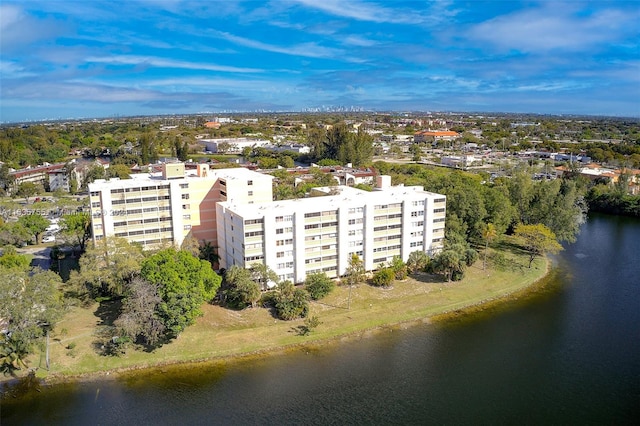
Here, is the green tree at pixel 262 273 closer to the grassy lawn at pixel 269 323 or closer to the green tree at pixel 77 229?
the grassy lawn at pixel 269 323

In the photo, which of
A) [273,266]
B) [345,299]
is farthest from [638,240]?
[273,266]

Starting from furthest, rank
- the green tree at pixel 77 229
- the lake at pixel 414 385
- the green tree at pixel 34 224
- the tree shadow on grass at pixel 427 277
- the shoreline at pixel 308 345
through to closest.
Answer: the green tree at pixel 34 224 < the green tree at pixel 77 229 < the tree shadow on grass at pixel 427 277 < the shoreline at pixel 308 345 < the lake at pixel 414 385

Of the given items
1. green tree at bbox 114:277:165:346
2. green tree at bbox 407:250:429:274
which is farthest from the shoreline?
green tree at bbox 407:250:429:274

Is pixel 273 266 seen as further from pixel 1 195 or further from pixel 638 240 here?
pixel 1 195

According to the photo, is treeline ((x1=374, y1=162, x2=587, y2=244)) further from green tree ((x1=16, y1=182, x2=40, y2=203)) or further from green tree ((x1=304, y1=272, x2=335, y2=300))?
green tree ((x1=16, y1=182, x2=40, y2=203))

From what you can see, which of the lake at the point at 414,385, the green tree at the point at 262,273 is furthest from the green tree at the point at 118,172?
the lake at the point at 414,385

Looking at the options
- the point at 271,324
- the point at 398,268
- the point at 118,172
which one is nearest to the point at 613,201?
the point at 398,268
